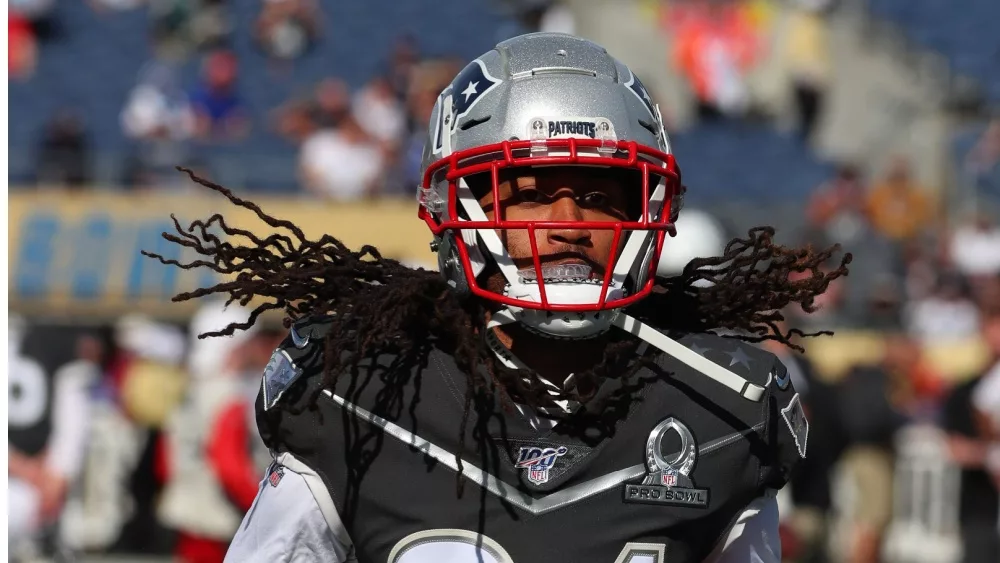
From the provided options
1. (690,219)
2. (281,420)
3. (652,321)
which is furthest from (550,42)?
(690,219)

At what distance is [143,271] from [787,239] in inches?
166

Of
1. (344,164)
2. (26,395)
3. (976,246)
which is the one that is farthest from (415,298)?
(976,246)

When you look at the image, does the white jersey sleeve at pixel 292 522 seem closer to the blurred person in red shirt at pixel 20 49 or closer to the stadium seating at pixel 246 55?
the stadium seating at pixel 246 55

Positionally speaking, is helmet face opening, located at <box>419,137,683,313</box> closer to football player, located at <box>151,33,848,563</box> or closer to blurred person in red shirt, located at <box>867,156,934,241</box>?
football player, located at <box>151,33,848,563</box>

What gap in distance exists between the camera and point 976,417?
8.44 metres

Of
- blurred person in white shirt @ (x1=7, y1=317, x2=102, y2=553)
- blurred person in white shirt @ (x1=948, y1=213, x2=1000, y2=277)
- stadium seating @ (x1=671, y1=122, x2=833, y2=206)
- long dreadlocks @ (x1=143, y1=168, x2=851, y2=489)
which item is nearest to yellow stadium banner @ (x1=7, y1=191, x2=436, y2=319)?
blurred person in white shirt @ (x1=7, y1=317, x2=102, y2=553)

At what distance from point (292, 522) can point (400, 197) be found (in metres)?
7.99

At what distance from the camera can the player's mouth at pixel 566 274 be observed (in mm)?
2426

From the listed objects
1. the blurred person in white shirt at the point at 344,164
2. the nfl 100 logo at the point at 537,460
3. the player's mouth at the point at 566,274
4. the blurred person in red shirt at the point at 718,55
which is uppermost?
the blurred person in red shirt at the point at 718,55

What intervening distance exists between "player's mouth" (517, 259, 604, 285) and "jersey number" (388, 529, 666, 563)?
0.41m

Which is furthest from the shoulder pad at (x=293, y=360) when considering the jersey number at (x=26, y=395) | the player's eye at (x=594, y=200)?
the jersey number at (x=26, y=395)

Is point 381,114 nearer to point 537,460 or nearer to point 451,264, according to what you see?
point 451,264

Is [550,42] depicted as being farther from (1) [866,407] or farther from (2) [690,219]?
(2) [690,219]

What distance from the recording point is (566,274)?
95.6 inches
